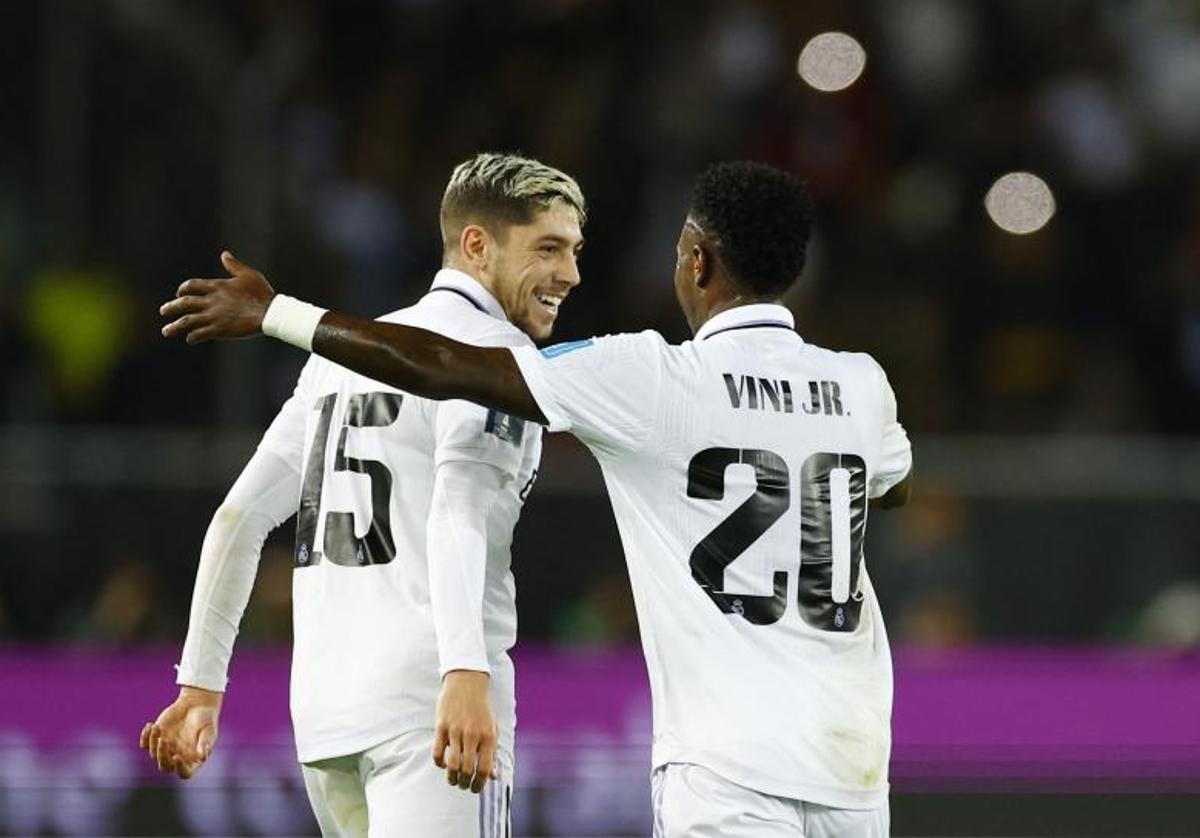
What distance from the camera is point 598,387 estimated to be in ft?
13.9

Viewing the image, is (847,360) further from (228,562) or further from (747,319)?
(228,562)

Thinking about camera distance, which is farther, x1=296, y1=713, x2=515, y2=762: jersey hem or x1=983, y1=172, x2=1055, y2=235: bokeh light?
x1=983, y1=172, x2=1055, y2=235: bokeh light

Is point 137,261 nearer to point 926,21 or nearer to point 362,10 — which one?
point 362,10

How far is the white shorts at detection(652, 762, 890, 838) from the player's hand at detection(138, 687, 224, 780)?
107 centimetres

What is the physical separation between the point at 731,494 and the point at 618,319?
6.57 m

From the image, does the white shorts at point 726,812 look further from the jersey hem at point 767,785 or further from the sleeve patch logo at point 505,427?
the sleeve patch logo at point 505,427

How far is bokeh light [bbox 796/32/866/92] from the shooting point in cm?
1191

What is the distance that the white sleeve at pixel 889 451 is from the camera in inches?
180

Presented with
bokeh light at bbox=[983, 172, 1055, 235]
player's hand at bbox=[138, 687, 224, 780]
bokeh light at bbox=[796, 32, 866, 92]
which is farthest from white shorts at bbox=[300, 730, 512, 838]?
bokeh light at bbox=[796, 32, 866, 92]

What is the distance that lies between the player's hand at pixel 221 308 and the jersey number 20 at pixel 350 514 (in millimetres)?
417

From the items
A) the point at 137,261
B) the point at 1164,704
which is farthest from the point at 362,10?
the point at 1164,704

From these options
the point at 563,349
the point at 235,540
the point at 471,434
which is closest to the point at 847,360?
the point at 563,349

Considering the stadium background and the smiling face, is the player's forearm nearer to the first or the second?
the smiling face

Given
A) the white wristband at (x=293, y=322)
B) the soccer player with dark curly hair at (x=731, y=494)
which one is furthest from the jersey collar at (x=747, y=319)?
the white wristband at (x=293, y=322)
